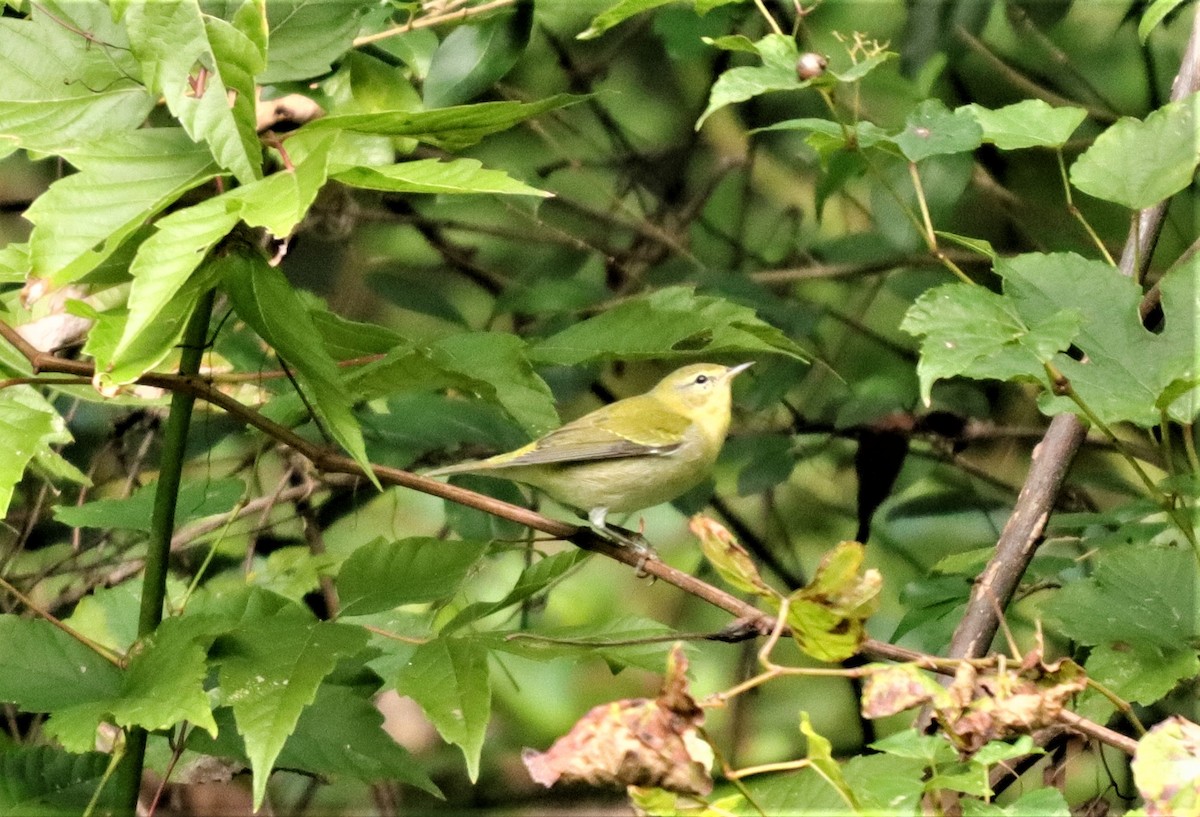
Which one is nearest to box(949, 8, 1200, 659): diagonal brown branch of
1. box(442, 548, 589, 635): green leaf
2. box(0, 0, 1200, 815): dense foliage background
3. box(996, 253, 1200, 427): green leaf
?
box(0, 0, 1200, 815): dense foliage background

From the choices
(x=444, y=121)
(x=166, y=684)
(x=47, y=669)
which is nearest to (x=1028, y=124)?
(x=444, y=121)

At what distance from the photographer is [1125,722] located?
166cm

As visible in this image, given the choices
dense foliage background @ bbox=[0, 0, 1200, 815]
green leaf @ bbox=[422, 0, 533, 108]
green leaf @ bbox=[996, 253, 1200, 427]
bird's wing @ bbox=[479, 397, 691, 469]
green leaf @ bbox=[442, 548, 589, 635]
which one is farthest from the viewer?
bird's wing @ bbox=[479, 397, 691, 469]

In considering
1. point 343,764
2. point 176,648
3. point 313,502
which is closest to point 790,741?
point 313,502

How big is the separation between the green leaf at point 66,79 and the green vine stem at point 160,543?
182mm

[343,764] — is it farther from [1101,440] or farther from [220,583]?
[1101,440]

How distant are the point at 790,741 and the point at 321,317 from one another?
1725mm

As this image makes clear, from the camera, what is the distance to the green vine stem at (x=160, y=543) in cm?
96

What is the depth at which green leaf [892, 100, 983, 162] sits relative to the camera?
1.01 metres

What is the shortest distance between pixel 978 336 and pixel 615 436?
0.90 meters

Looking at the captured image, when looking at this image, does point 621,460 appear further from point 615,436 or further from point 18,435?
point 18,435

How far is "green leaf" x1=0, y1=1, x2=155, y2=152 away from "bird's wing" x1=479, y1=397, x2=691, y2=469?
2.41 ft

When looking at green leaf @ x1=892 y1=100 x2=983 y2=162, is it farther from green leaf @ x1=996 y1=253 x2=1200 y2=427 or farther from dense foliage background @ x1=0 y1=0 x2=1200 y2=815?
green leaf @ x1=996 y1=253 x2=1200 y2=427

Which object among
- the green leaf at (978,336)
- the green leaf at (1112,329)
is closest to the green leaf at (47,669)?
the green leaf at (978,336)
